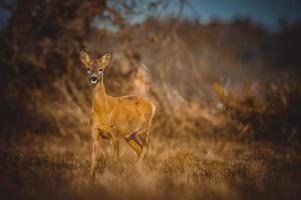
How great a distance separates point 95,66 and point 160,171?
82.0 inches

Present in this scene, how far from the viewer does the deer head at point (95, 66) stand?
795 cm

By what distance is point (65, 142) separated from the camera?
12945mm

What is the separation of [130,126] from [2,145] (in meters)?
4.51

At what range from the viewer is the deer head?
7955mm

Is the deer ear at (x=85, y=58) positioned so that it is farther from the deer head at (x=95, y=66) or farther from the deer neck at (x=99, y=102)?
the deer neck at (x=99, y=102)

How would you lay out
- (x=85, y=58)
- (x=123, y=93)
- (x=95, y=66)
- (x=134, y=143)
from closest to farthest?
(x=95, y=66) < (x=85, y=58) < (x=134, y=143) < (x=123, y=93)

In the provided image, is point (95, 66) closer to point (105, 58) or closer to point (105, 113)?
point (105, 58)

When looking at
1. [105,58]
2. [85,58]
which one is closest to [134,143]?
[105,58]

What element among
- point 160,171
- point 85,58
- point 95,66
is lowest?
point 160,171

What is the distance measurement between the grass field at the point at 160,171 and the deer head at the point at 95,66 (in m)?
1.52

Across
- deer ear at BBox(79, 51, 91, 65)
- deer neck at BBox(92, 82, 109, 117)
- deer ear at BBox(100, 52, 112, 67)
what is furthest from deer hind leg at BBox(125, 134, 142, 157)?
deer ear at BBox(79, 51, 91, 65)

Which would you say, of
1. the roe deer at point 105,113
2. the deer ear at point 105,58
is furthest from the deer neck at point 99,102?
the deer ear at point 105,58

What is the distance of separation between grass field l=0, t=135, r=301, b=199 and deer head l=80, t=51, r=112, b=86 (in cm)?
152

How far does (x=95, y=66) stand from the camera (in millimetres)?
8117
